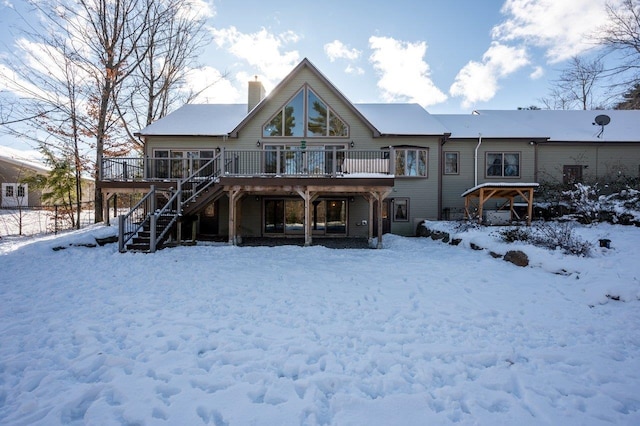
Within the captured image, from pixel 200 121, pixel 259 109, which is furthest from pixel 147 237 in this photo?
pixel 200 121

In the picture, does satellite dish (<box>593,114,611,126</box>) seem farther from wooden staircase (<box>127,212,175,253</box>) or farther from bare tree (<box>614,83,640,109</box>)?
wooden staircase (<box>127,212,175,253</box>)

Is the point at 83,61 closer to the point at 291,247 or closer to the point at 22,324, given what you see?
the point at 291,247

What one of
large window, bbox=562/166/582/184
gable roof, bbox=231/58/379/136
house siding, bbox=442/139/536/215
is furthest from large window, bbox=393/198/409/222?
large window, bbox=562/166/582/184

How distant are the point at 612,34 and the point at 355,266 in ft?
65.5

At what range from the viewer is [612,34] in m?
15.8

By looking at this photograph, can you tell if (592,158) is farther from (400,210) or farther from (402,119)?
(400,210)

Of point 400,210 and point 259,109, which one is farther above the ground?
point 259,109

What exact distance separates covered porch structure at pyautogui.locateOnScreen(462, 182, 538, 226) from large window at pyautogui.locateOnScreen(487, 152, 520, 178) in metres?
1.41

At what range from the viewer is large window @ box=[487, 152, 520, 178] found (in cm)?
1518

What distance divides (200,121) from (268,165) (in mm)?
4964

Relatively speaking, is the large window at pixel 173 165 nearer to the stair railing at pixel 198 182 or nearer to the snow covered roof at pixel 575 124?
the stair railing at pixel 198 182

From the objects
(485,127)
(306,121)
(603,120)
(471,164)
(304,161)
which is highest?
(603,120)

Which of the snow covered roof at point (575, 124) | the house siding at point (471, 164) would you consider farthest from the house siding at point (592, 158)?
the house siding at point (471, 164)

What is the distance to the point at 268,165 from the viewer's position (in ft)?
43.2
